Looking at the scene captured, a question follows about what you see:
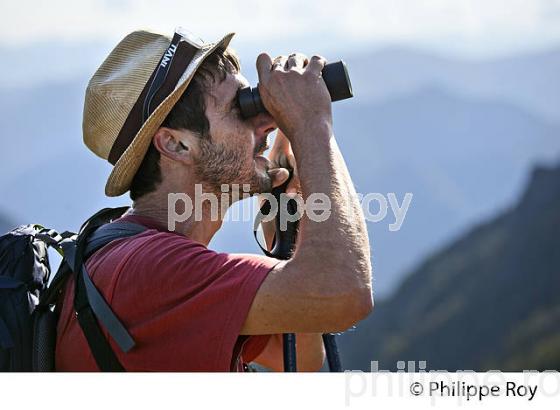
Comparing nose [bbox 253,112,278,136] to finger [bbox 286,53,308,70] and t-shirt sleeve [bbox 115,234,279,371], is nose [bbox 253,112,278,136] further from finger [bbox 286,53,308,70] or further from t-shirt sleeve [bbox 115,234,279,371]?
t-shirt sleeve [bbox 115,234,279,371]

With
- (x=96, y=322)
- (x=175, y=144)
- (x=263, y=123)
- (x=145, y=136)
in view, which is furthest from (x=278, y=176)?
(x=96, y=322)

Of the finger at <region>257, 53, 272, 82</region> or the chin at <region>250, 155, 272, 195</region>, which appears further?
the chin at <region>250, 155, 272, 195</region>

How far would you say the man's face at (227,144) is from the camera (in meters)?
2.88

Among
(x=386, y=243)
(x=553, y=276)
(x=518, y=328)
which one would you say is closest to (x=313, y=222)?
(x=518, y=328)

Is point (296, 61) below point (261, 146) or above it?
above

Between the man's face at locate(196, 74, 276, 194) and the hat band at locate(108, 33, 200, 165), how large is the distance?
13cm

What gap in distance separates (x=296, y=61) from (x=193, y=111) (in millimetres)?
401

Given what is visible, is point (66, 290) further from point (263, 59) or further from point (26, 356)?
point (263, 59)

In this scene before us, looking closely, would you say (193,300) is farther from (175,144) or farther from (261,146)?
(261,146)

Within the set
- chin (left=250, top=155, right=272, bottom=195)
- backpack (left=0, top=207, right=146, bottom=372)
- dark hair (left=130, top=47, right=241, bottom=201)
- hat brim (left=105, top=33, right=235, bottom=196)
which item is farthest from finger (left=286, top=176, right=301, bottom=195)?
backpack (left=0, top=207, right=146, bottom=372)

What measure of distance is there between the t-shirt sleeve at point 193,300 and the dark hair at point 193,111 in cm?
57

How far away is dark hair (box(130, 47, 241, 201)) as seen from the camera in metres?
2.87

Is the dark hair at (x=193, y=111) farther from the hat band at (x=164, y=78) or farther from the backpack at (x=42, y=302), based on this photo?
the backpack at (x=42, y=302)

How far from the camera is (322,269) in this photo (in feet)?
7.58
